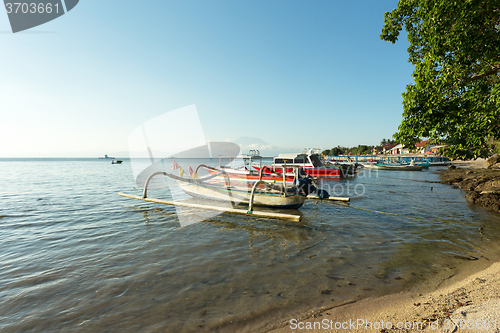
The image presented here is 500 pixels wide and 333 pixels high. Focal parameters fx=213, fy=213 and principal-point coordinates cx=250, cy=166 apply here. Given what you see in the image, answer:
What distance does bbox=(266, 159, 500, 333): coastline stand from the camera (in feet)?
9.98

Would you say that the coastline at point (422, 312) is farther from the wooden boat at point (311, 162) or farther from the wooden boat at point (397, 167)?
the wooden boat at point (397, 167)

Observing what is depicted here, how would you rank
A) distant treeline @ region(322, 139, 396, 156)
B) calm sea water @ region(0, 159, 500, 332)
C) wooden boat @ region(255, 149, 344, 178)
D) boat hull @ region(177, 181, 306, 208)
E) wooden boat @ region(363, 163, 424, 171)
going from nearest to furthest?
calm sea water @ region(0, 159, 500, 332) → boat hull @ region(177, 181, 306, 208) → wooden boat @ region(255, 149, 344, 178) → wooden boat @ region(363, 163, 424, 171) → distant treeline @ region(322, 139, 396, 156)

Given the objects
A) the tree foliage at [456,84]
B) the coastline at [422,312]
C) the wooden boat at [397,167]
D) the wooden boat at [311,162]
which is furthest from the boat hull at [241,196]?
the wooden boat at [397,167]

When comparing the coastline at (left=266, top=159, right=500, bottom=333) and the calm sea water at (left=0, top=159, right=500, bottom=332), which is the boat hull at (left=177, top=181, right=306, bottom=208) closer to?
the calm sea water at (left=0, top=159, right=500, bottom=332)

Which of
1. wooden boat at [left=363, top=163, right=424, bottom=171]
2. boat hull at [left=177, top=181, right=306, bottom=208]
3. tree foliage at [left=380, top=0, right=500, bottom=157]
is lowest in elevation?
wooden boat at [left=363, top=163, right=424, bottom=171]

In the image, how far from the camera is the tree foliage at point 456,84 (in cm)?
637

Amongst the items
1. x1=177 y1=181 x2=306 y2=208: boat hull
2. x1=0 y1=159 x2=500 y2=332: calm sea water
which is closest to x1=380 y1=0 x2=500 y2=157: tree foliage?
x1=0 y1=159 x2=500 y2=332: calm sea water

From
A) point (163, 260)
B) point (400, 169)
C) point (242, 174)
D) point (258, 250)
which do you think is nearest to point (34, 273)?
point (163, 260)

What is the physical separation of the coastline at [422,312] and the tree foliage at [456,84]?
4.35 m

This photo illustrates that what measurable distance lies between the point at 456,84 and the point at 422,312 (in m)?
7.21

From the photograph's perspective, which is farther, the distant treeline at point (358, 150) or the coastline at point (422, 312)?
the distant treeline at point (358, 150)

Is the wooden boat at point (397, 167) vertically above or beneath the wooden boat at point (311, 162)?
beneath

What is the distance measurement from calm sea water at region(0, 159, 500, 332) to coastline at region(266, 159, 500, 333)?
309 mm

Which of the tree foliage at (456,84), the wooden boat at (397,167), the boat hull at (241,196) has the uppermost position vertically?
the tree foliage at (456,84)
